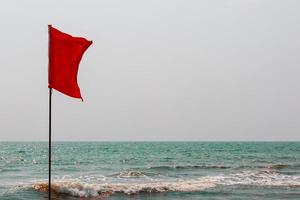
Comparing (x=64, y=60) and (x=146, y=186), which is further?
(x=146, y=186)

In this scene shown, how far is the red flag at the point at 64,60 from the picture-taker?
785 cm

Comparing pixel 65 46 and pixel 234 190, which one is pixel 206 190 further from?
pixel 65 46

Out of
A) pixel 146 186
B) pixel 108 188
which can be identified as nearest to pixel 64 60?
pixel 108 188

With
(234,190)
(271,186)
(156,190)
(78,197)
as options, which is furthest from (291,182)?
(78,197)

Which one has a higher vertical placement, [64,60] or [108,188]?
[64,60]

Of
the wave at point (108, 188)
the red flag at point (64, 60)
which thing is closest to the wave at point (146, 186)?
the wave at point (108, 188)

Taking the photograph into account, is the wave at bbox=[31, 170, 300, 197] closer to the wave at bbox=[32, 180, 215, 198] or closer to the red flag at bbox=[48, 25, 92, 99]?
the wave at bbox=[32, 180, 215, 198]

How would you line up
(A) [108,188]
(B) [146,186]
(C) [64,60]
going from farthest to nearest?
(B) [146,186], (A) [108,188], (C) [64,60]

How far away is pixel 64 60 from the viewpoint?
791 centimetres

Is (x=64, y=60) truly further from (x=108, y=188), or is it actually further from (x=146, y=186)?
(x=146, y=186)

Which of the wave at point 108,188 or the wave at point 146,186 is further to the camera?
the wave at point 146,186

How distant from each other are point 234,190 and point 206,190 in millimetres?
1387

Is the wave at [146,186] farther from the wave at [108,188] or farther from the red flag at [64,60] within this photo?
the red flag at [64,60]

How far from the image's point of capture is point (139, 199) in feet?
73.8
